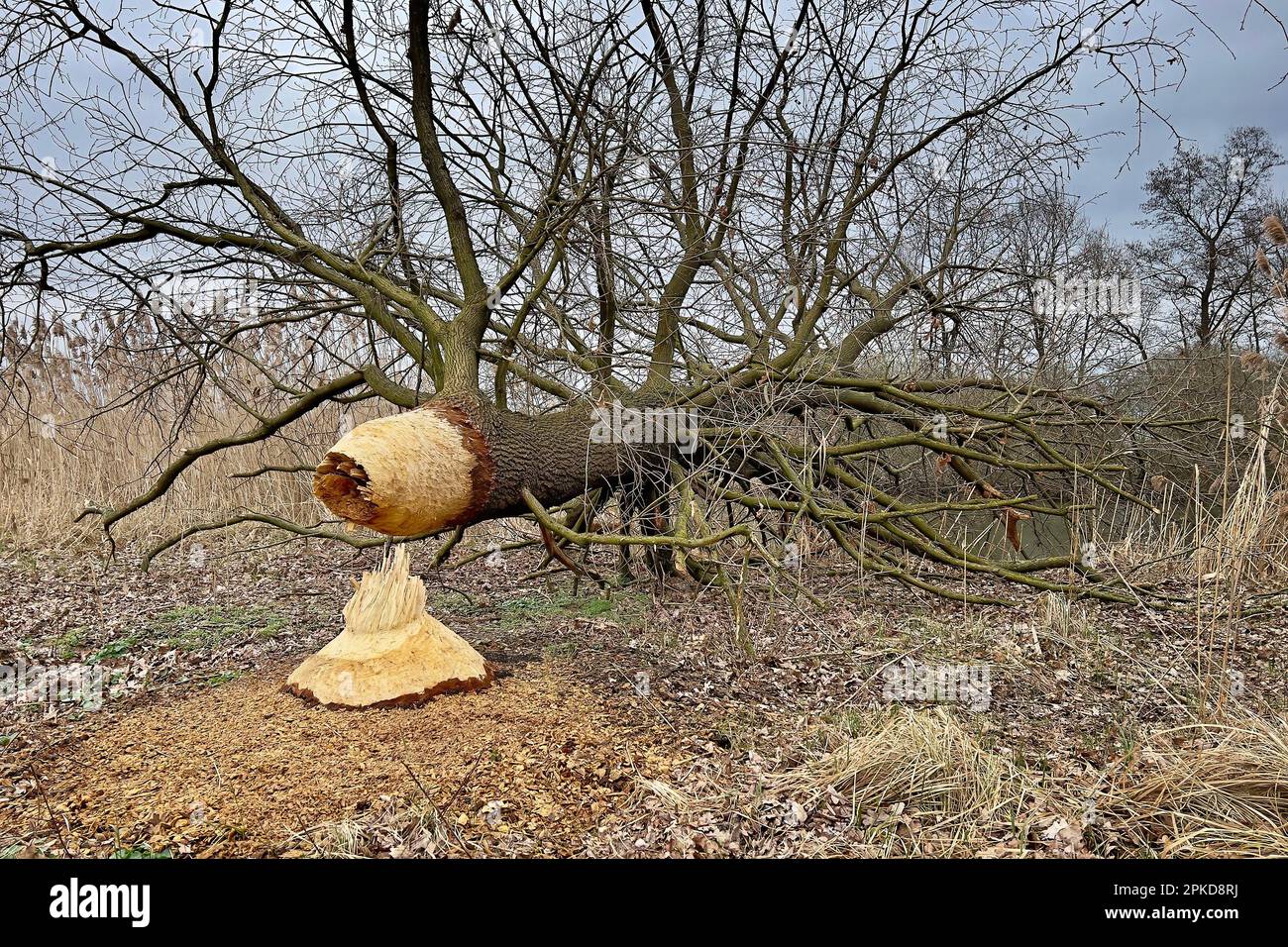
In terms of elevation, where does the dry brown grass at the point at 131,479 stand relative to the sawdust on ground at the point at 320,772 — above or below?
above

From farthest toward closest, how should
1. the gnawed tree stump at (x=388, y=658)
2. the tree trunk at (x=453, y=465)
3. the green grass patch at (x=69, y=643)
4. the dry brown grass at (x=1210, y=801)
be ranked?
the green grass patch at (x=69, y=643)
the gnawed tree stump at (x=388, y=658)
the tree trunk at (x=453, y=465)
the dry brown grass at (x=1210, y=801)

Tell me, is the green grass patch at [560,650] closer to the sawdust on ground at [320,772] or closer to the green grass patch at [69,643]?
the sawdust on ground at [320,772]

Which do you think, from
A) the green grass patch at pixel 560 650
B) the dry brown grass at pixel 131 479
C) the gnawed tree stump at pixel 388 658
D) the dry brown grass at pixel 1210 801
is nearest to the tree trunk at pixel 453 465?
the gnawed tree stump at pixel 388 658

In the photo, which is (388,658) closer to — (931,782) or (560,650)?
(560,650)

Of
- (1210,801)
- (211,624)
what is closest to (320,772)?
(211,624)

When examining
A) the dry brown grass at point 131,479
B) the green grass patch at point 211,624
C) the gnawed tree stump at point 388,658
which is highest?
the dry brown grass at point 131,479

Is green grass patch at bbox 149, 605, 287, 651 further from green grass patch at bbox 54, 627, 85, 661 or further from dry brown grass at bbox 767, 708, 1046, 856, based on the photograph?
dry brown grass at bbox 767, 708, 1046, 856

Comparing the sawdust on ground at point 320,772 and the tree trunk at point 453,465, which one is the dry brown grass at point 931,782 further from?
the tree trunk at point 453,465

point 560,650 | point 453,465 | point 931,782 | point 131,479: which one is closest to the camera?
point 931,782

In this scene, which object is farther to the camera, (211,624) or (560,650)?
(211,624)

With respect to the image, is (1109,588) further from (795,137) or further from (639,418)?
(795,137)

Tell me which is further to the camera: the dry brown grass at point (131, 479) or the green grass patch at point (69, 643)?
the dry brown grass at point (131, 479)

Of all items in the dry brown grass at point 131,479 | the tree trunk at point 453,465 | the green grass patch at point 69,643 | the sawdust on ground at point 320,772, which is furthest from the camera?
the dry brown grass at point 131,479

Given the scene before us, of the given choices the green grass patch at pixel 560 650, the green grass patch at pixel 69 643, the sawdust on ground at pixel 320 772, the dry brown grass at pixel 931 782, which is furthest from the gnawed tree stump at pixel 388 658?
the green grass patch at pixel 69 643
